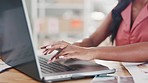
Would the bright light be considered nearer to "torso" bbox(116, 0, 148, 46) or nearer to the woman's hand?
"torso" bbox(116, 0, 148, 46)

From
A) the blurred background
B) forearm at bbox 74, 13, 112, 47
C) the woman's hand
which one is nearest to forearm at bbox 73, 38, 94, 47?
forearm at bbox 74, 13, 112, 47

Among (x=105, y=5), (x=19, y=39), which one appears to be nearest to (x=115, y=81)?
(x=19, y=39)

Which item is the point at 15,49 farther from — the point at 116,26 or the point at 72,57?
the point at 116,26

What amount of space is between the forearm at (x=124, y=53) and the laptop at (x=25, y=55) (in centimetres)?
6

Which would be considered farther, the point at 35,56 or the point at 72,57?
the point at 72,57

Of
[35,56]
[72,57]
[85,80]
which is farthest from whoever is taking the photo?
[72,57]

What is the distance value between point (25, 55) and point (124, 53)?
1.31 ft

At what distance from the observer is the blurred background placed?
345 centimetres

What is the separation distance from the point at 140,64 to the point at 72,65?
0.94 ft

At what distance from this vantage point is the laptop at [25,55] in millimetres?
678

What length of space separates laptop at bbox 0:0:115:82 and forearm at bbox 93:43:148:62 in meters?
0.06

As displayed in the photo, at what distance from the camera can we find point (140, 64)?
985 millimetres

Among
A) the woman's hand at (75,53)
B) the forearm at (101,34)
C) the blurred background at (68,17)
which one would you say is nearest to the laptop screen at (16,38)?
the woman's hand at (75,53)

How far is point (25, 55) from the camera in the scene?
0.73 metres
